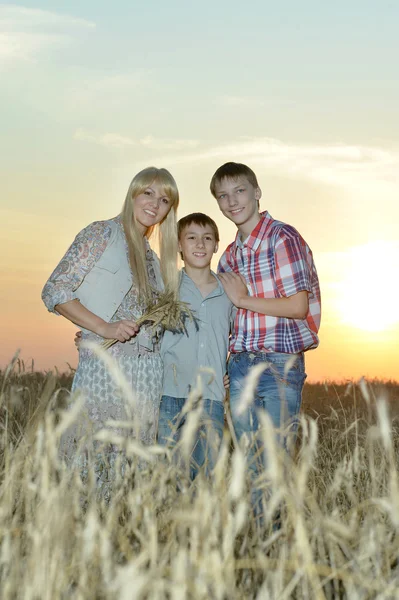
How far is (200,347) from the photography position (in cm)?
489

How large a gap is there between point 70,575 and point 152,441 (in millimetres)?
2087

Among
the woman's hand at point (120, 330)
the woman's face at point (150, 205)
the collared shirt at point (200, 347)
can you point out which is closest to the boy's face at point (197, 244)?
the collared shirt at point (200, 347)

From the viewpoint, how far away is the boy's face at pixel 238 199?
15.9ft

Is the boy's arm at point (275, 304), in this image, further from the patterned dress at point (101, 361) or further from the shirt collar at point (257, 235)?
the patterned dress at point (101, 361)

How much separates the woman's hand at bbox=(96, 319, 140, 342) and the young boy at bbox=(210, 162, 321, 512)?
0.74 metres

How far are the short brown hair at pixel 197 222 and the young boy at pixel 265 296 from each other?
0.21 metres

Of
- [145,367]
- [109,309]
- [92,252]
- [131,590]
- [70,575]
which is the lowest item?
[70,575]

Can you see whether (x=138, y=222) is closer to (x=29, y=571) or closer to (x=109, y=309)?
(x=109, y=309)

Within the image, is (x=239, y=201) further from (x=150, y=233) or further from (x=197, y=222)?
(x=150, y=233)

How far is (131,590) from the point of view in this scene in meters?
1.52

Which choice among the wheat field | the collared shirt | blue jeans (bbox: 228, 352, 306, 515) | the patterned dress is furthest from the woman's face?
the wheat field

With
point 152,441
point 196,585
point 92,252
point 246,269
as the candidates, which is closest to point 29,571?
point 196,585

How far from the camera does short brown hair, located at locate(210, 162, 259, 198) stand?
4883 mm

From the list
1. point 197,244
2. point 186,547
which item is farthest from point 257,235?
point 186,547
